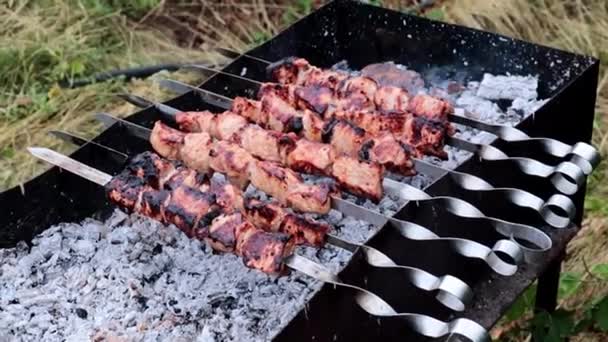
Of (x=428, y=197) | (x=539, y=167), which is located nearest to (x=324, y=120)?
(x=428, y=197)

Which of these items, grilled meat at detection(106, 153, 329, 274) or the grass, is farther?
the grass

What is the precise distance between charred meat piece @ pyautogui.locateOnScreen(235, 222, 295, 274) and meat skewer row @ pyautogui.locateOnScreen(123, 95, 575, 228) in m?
0.36

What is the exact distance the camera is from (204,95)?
2762 mm

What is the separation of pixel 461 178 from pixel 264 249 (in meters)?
0.53

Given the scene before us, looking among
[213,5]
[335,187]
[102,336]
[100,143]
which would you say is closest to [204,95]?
[100,143]

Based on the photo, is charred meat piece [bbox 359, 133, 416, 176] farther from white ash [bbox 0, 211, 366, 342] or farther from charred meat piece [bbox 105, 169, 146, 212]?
charred meat piece [bbox 105, 169, 146, 212]

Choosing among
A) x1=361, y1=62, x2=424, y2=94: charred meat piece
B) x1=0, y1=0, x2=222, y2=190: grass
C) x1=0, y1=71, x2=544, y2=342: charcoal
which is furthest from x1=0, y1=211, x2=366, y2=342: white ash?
x1=0, y1=0, x2=222, y2=190: grass

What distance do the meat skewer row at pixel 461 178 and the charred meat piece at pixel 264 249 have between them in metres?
0.36

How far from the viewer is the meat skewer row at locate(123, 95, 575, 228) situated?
6.91ft

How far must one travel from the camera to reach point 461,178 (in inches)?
86.2

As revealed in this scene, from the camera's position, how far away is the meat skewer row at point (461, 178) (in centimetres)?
211

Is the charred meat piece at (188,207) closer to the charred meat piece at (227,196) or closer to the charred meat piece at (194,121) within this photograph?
the charred meat piece at (227,196)

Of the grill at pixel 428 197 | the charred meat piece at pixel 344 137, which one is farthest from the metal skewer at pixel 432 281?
the charred meat piece at pixel 344 137

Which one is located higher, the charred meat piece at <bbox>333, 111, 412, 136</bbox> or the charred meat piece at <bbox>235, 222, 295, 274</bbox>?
the charred meat piece at <bbox>333, 111, 412, 136</bbox>
